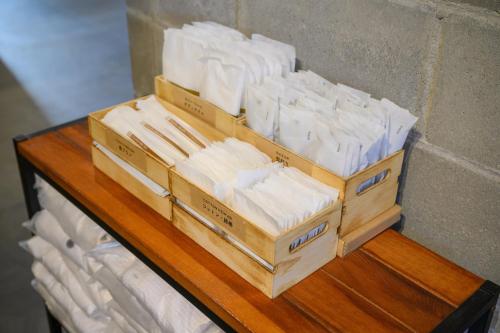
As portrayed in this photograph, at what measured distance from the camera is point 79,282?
2.09 m

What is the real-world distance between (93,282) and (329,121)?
0.99 m

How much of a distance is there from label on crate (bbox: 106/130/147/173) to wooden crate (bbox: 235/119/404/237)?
281 mm

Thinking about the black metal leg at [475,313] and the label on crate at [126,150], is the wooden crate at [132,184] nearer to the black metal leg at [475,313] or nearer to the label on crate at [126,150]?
the label on crate at [126,150]

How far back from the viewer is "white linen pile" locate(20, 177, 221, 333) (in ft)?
5.53

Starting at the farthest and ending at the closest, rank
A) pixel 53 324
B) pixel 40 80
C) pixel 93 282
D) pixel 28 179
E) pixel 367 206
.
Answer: pixel 40 80 → pixel 53 324 → pixel 28 179 → pixel 93 282 → pixel 367 206

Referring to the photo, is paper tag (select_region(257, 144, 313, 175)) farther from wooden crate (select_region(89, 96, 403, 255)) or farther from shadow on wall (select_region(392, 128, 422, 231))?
shadow on wall (select_region(392, 128, 422, 231))

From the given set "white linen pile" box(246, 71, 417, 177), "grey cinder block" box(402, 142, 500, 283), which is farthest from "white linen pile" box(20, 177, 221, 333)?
"grey cinder block" box(402, 142, 500, 283)

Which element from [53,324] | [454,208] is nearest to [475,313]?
[454,208]

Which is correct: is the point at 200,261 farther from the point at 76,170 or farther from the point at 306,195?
the point at 76,170

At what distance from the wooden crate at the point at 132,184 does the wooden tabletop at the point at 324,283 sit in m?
0.02

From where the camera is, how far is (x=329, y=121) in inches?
60.9

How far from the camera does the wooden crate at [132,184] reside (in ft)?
5.41

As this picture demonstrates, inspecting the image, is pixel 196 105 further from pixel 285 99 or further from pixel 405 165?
pixel 405 165

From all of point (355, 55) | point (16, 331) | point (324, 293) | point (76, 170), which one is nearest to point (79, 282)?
point (76, 170)
